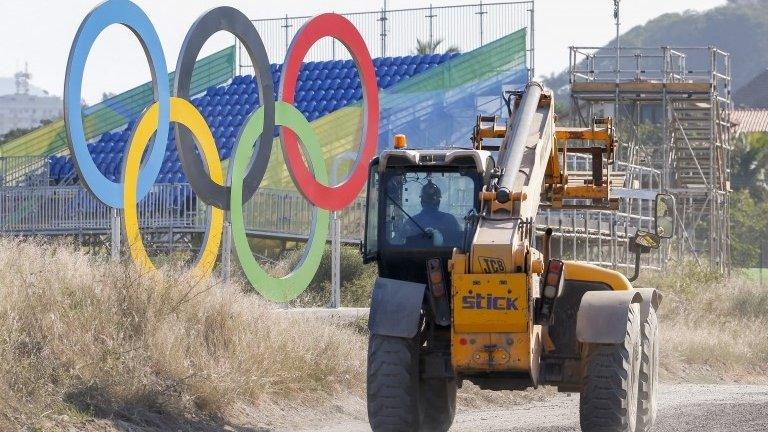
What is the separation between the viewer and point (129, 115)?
5034cm

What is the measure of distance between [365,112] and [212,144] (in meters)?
4.08

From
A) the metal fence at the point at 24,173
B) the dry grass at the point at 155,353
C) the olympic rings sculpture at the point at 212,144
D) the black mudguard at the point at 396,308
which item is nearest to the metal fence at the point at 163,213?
the metal fence at the point at 24,173

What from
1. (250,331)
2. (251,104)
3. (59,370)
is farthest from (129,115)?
(59,370)

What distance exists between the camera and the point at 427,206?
1273cm

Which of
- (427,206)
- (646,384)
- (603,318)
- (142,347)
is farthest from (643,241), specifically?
(142,347)

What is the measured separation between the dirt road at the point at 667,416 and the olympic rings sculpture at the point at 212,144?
378 cm

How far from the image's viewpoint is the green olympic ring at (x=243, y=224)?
20.0 m

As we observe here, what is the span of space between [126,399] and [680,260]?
25.1 m

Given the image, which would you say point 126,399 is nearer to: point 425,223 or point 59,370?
point 59,370

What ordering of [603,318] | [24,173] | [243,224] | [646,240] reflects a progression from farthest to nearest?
[24,173] < [243,224] < [646,240] < [603,318]

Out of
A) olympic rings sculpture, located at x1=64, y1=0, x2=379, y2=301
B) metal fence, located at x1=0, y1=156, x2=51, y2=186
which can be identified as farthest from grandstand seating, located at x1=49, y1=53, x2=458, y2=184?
olympic rings sculpture, located at x1=64, y1=0, x2=379, y2=301

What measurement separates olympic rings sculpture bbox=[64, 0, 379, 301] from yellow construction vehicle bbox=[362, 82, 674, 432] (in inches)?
169

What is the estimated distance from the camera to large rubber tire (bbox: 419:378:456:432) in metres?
13.7

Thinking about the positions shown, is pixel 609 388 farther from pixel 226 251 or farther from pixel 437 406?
pixel 226 251
